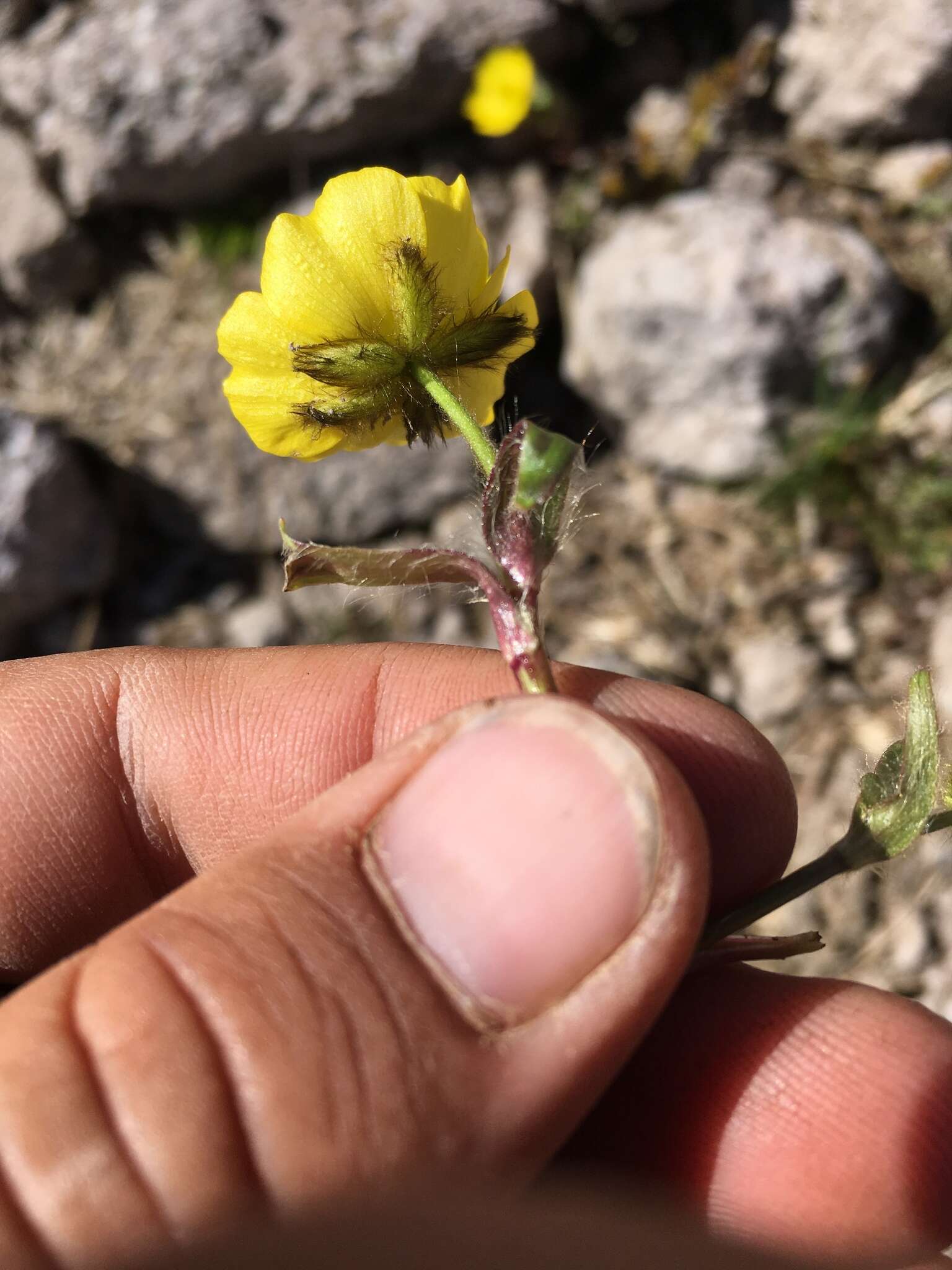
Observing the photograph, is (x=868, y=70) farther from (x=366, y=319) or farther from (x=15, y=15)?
(x=15, y=15)

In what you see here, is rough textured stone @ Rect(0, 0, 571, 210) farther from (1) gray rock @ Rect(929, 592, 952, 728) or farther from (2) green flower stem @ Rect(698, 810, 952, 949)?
(2) green flower stem @ Rect(698, 810, 952, 949)

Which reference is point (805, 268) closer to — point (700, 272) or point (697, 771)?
point (700, 272)

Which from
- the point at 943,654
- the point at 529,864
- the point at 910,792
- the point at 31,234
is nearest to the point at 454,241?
the point at 529,864

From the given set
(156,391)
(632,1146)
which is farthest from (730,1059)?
(156,391)

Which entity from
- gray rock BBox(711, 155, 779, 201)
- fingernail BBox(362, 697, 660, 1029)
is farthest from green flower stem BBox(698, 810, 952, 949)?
gray rock BBox(711, 155, 779, 201)

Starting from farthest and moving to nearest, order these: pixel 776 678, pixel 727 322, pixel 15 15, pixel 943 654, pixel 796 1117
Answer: pixel 15 15
pixel 727 322
pixel 776 678
pixel 943 654
pixel 796 1117

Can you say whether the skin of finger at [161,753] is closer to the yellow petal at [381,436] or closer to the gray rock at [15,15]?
the yellow petal at [381,436]

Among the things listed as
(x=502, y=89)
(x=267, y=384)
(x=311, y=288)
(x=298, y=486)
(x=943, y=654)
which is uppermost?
(x=311, y=288)

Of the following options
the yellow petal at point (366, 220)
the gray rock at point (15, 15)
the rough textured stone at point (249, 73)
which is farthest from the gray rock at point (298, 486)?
the yellow petal at point (366, 220)
